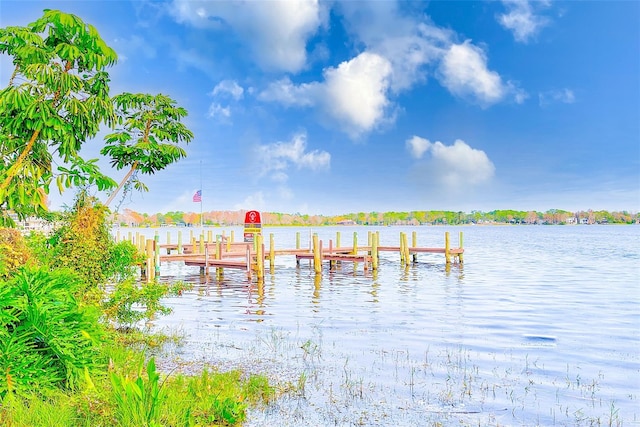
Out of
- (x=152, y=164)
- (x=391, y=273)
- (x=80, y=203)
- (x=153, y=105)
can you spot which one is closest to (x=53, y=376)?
(x=80, y=203)

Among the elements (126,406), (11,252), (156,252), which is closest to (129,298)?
(11,252)

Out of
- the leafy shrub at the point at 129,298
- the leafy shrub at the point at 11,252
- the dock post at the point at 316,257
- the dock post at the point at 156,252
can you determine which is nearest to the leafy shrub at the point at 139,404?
the leafy shrub at the point at 11,252

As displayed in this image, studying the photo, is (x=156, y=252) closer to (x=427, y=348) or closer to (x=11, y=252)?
(x=427, y=348)

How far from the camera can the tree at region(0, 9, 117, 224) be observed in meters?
7.94

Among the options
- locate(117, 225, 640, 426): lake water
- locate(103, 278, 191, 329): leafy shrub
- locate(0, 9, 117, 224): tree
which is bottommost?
locate(117, 225, 640, 426): lake water

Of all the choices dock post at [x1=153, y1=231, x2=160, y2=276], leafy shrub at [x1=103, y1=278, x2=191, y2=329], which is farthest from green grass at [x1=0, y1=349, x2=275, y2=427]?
dock post at [x1=153, y1=231, x2=160, y2=276]

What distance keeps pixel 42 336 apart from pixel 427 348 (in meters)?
7.95

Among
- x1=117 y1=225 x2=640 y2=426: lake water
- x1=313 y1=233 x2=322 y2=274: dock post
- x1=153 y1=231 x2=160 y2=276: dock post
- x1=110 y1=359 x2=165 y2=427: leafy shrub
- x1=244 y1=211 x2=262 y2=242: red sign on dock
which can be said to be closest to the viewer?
x1=110 y1=359 x2=165 y2=427: leafy shrub

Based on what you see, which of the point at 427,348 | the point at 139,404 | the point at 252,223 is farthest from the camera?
the point at 252,223

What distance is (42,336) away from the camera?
19.3 feet

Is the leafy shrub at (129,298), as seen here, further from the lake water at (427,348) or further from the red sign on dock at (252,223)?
the red sign on dock at (252,223)

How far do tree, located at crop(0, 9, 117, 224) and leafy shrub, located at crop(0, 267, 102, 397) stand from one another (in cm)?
230

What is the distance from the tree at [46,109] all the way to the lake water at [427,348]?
12.3 ft

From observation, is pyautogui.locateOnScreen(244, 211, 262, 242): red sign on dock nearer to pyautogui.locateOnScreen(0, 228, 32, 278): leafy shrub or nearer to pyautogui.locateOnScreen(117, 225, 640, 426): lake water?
pyautogui.locateOnScreen(117, 225, 640, 426): lake water
